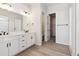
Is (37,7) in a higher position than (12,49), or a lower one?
higher

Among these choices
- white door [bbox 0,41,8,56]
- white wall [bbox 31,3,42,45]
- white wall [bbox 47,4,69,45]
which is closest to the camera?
white door [bbox 0,41,8,56]

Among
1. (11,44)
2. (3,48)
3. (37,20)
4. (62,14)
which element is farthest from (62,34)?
(3,48)

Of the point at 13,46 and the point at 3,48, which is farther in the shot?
the point at 13,46

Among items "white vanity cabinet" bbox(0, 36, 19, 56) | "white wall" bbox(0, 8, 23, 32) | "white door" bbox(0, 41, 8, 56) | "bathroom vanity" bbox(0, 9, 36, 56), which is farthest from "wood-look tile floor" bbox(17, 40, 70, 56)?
"white wall" bbox(0, 8, 23, 32)

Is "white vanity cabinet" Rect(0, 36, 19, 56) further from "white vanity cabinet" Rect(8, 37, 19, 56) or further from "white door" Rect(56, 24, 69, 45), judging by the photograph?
"white door" Rect(56, 24, 69, 45)

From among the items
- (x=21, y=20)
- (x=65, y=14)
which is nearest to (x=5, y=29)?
(x=21, y=20)

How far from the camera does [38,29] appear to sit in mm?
4508

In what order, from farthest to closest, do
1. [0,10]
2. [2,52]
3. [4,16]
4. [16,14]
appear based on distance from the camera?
[16,14] → [4,16] → [0,10] → [2,52]

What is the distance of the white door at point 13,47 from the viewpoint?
254cm

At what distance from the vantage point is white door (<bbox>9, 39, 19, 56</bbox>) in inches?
100

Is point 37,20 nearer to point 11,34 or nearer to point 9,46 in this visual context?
point 11,34

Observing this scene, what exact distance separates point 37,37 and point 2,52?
2.50 m

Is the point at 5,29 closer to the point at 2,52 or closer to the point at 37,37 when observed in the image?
the point at 2,52

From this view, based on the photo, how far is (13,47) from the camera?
268cm
